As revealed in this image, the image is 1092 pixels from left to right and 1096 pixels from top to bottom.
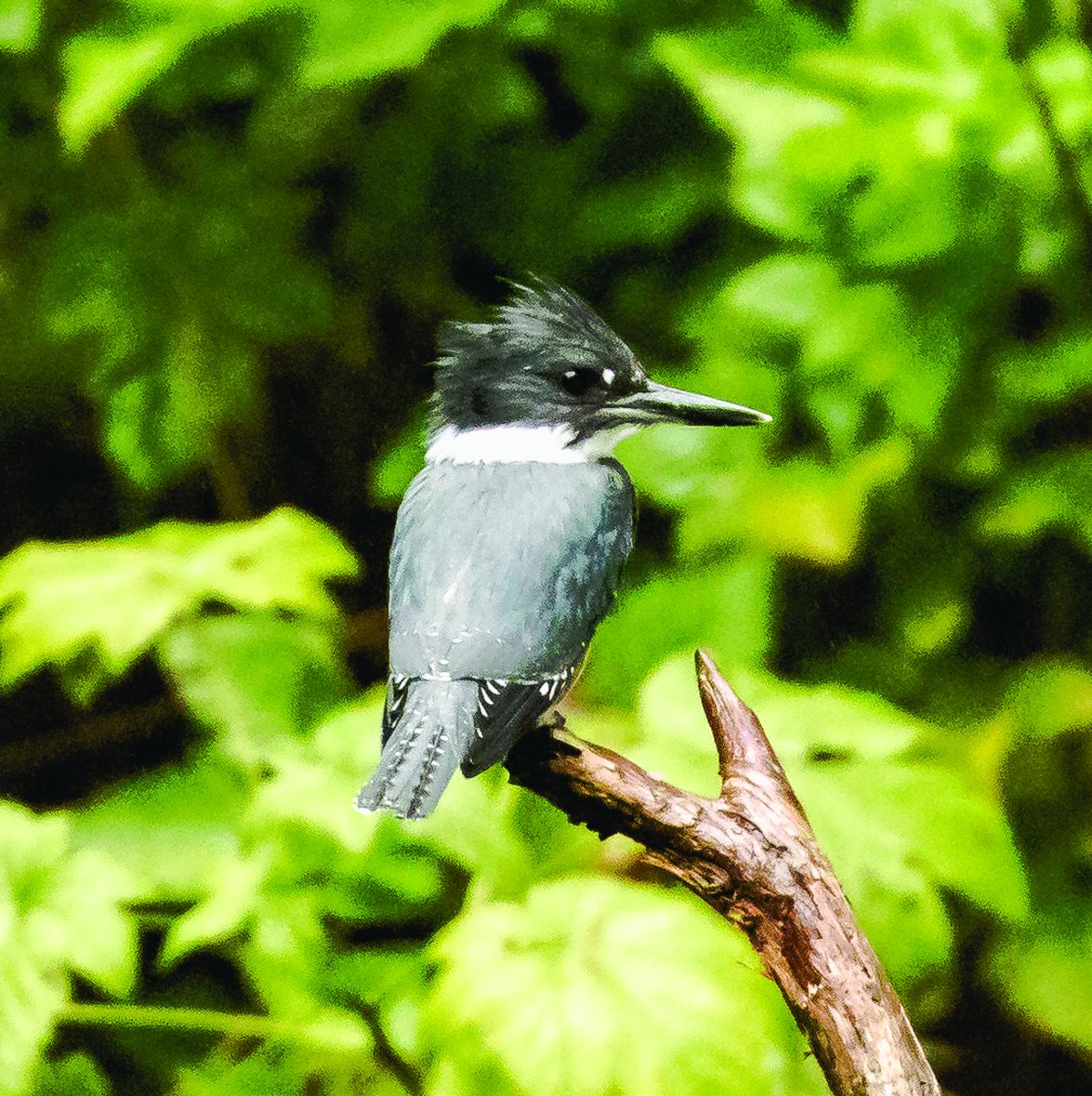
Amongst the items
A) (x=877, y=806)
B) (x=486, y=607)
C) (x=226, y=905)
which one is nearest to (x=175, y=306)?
(x=226, y=905)

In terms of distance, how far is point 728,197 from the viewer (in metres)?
1.94

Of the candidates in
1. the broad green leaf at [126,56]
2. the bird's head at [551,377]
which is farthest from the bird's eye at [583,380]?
the broad green leaf at [126,56]

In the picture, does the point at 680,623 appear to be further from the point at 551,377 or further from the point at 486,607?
the point at 486,607

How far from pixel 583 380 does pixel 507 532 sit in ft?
0.76

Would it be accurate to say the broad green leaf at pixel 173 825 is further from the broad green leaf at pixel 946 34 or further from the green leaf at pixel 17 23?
the broad green leaf at pixel 946 34

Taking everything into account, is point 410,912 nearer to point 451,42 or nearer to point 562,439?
point 562,439

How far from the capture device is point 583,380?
1.36m

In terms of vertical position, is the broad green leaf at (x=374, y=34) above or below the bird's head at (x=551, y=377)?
above

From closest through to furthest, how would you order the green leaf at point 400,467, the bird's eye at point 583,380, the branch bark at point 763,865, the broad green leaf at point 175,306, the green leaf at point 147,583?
the branch bark at point 763,865 → the bird's eye at point 583,380 → the green leaf at point 147,583 → the green leaf at point 400,467 → the broad green leaf at point 175,306

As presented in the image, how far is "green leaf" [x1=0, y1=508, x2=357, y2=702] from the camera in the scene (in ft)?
4.91

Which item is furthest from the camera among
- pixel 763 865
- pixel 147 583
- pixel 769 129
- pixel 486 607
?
pixel 769 129

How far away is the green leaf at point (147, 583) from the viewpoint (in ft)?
4.91

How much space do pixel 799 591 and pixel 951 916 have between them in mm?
501

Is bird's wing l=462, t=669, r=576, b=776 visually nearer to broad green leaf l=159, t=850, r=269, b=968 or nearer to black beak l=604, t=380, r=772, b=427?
black beak l=604, t=380, r=772, b=427
